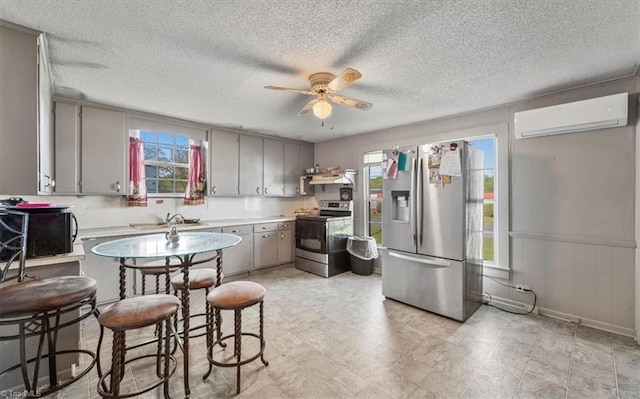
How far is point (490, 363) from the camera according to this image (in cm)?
216

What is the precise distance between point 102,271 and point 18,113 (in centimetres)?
203

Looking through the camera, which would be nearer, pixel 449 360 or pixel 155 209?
pixel 449 360

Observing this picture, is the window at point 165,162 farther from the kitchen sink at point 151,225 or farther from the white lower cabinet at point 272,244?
the white lower cabinet at point 272,244

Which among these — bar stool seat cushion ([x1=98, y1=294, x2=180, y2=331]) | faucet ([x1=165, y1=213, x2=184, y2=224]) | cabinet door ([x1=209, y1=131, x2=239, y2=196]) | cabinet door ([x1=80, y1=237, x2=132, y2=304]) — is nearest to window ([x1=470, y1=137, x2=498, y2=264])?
bar stool seat cushion ([x1=98, y1=294, x2=180, y2=331])

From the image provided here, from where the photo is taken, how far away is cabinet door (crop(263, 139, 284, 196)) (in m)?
5.09

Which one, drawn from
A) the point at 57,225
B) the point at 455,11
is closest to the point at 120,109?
the point at 57,225

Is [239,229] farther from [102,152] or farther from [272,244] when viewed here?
[102,152]

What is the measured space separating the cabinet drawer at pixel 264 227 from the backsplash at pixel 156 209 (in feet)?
1.89

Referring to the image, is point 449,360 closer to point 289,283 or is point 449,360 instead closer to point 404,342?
point 404,342

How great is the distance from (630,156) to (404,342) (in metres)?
2.76

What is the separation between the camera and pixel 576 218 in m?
2.84

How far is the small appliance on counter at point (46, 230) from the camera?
6.07 feet

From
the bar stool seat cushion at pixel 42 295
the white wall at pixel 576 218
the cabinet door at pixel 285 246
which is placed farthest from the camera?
the cabinet door at pixel 285 246

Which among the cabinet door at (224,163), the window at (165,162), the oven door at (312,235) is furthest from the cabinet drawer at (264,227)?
the window at (165,162)
